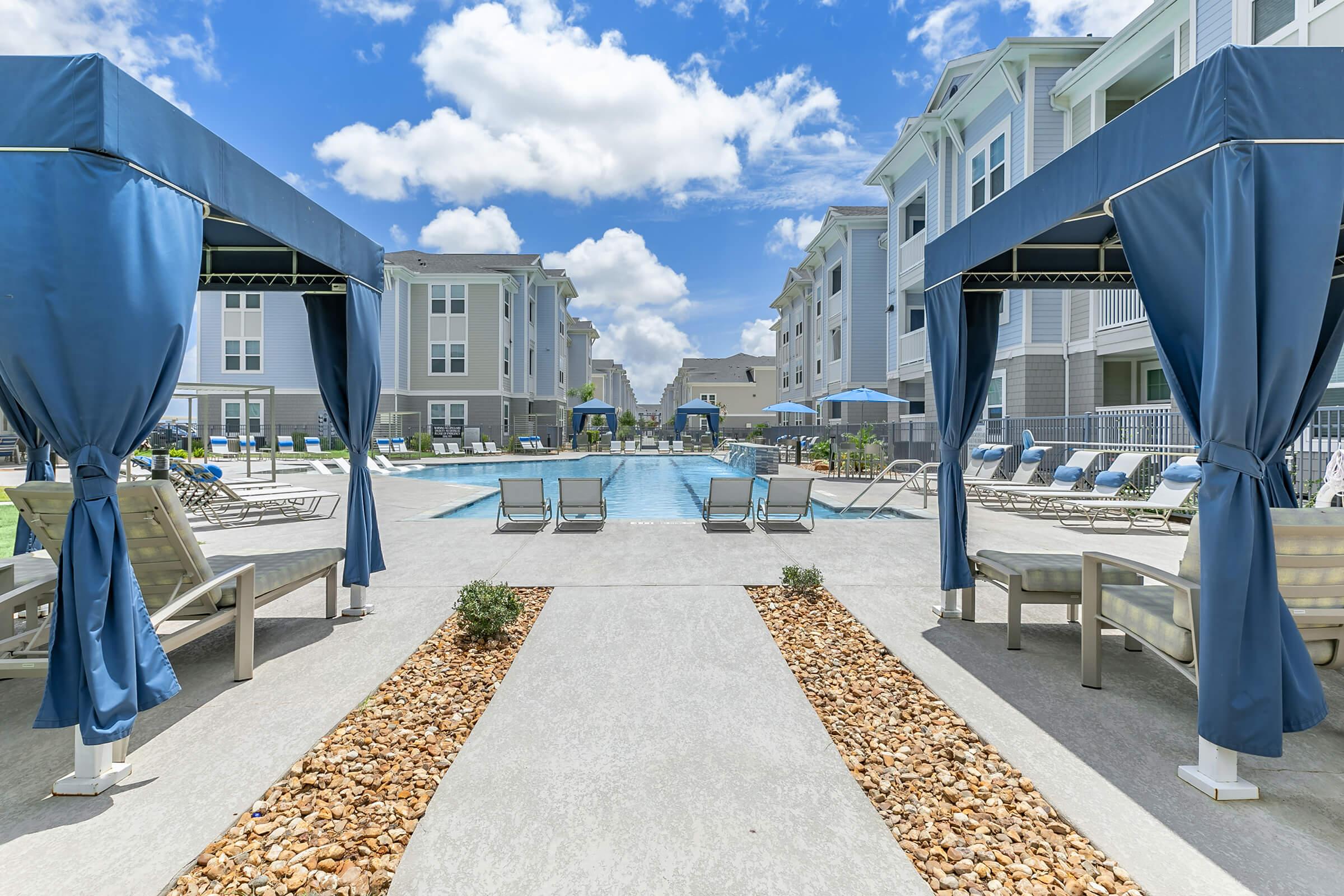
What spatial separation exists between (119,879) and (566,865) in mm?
1512

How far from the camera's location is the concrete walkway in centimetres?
211

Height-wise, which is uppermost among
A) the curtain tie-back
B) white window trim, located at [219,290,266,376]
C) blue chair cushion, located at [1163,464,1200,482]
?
white window trim, located at [219,290,266,376]

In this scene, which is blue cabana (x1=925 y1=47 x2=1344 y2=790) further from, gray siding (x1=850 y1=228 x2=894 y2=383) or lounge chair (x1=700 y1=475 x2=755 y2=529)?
gray siding (x1=850 y1=228 x2=894 y2=383)

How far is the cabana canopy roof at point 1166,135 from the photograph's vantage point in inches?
104

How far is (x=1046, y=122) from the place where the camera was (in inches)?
600

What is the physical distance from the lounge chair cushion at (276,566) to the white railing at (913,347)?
19112 mm

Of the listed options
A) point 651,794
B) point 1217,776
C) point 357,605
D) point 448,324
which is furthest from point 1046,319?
point 448,324

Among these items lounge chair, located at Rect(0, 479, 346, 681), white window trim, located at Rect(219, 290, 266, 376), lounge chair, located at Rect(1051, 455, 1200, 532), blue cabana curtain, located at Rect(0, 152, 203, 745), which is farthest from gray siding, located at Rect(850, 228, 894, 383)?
white window trim, located at Rect(219, 290, 266, 376)

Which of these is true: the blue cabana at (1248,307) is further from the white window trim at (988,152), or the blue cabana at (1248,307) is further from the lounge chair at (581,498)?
the white window trim at (988,152)

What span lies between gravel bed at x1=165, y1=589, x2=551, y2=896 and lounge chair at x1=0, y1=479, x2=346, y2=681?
1022 millimetres

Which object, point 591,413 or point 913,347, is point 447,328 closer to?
point 591,413

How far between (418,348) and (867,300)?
23.2 m

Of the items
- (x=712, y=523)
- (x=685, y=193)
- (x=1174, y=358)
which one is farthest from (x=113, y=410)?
(x=685, y=193)

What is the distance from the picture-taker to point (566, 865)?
2154 mm
